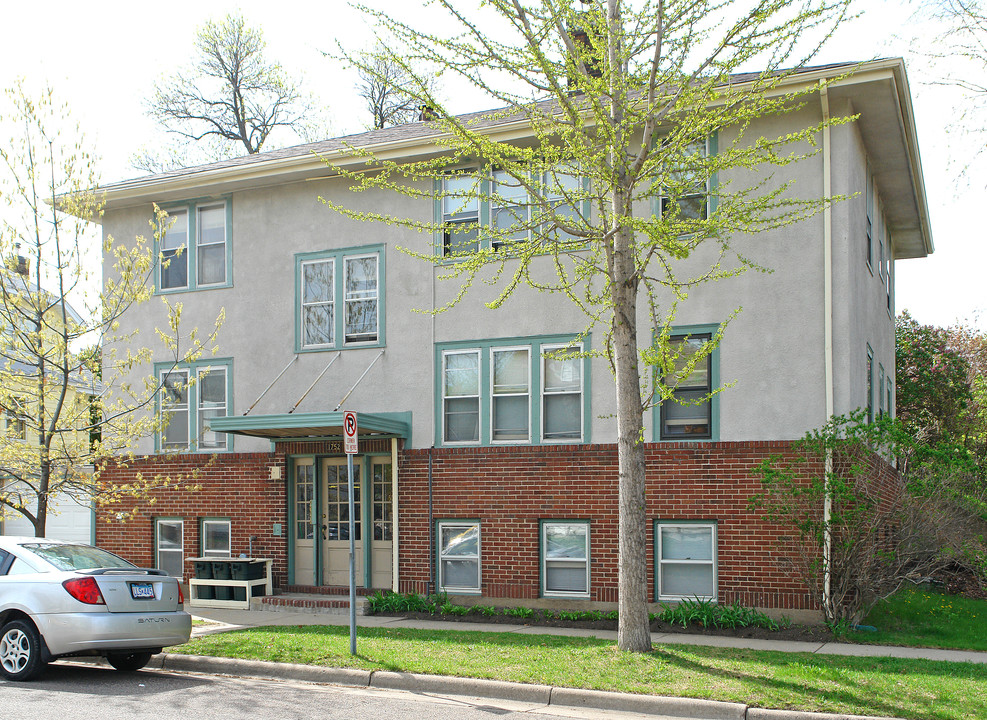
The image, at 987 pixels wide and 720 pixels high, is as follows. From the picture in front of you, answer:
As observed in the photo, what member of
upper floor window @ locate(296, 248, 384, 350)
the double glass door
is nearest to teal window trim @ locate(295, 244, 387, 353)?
upper floor window @ locate(296, 248, 384, 350)

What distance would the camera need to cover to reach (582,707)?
8.45 m

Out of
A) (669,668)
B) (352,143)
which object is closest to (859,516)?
(669,668)

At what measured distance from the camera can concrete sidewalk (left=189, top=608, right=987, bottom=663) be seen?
10674mm

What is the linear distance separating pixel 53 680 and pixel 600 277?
9014 mm

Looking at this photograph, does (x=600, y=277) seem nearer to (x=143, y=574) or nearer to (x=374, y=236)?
(x=374, y=236)

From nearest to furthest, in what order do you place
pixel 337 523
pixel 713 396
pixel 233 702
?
pixel 233 702 → pixel 713 396 → pixel 337 523

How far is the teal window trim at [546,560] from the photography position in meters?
14.1

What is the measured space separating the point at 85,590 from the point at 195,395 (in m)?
8.25

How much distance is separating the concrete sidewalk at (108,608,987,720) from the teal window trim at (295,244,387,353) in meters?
4.68

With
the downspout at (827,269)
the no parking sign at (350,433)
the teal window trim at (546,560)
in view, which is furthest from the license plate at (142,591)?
the downspout at (827,269)

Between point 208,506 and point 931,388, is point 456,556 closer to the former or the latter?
point 208,506

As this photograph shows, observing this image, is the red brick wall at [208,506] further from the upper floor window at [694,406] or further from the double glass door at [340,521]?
the upper floor window at [694,406]

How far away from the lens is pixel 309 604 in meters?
14.9

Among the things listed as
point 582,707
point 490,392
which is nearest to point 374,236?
point 490,392
